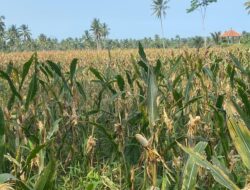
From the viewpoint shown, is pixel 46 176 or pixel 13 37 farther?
pixel 13 37

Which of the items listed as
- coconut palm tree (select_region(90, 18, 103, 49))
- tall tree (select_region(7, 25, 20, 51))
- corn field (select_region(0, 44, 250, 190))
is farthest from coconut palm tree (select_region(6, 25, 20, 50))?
corn field (select_region(0, 44, 250, 190))

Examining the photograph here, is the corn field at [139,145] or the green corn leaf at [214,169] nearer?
the green corn leaf at [214,169]

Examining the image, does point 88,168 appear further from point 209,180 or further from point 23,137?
point 209,180

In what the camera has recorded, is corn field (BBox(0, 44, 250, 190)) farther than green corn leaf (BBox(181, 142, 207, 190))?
No

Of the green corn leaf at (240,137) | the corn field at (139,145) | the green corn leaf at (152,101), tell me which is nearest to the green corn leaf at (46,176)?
the corn field at (139,145)

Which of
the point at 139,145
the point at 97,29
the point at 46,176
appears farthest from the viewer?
the point at 97,29

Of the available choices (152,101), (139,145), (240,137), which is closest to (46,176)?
(152,101)

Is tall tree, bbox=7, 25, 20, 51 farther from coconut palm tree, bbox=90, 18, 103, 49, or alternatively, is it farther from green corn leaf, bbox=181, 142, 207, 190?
green corn leaf, bbox=181, 142, 207, 190

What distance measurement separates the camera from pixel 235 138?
978 mm

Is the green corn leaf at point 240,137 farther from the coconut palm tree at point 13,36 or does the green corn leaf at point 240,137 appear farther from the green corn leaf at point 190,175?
the coconut palm tree at point 13,36

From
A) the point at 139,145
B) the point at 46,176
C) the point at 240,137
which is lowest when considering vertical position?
the point at 139,145

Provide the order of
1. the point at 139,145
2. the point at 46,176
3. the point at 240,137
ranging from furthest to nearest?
the point at 139,145
the point at 46,176
the point at 240,137

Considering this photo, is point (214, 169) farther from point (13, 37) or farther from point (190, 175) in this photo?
point (13, 37)

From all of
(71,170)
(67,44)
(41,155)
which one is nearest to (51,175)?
(41,155)
